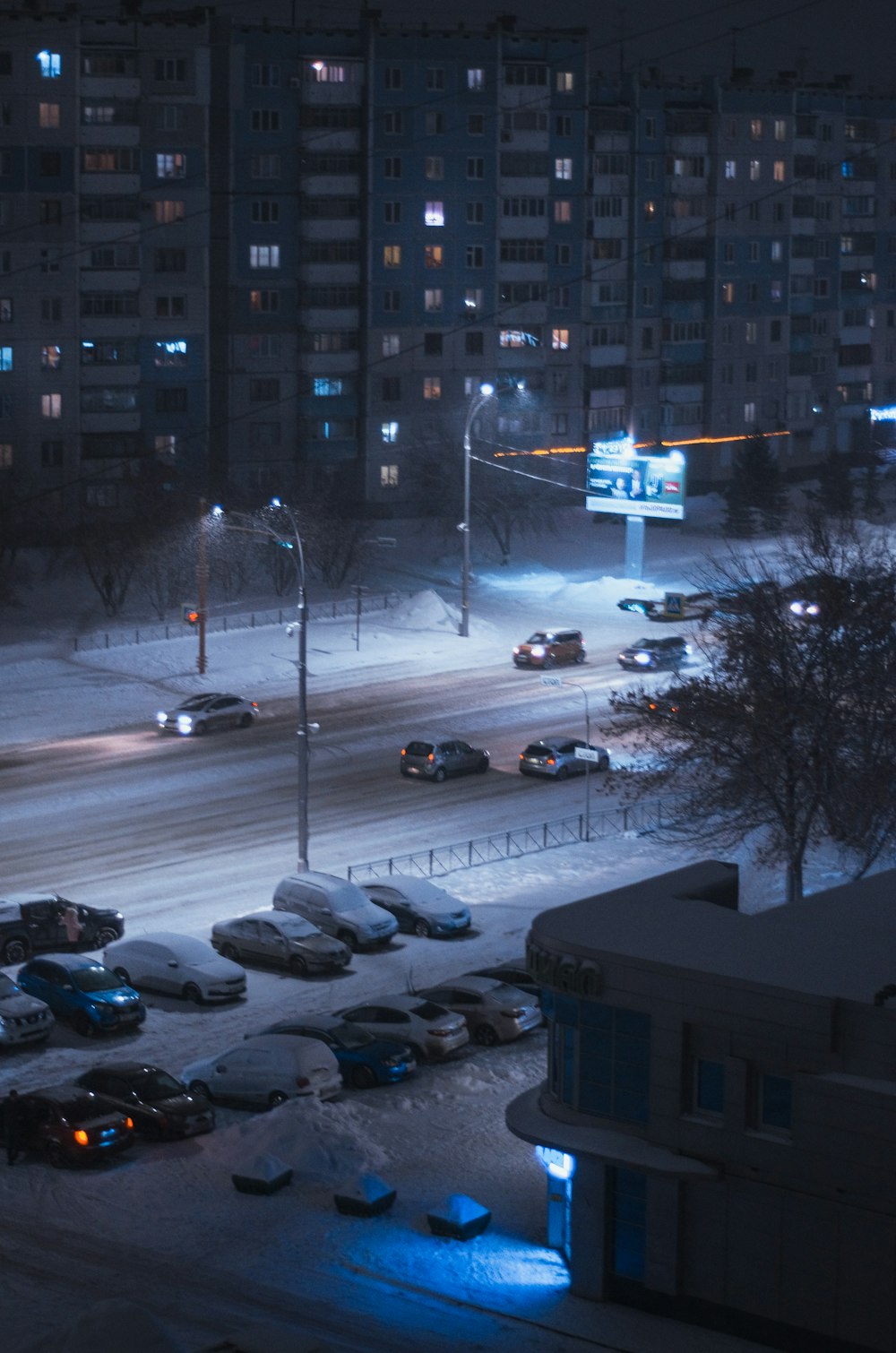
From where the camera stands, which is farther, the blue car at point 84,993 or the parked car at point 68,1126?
the blue car at point 84,993

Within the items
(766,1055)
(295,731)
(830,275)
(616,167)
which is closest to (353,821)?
(295,731)

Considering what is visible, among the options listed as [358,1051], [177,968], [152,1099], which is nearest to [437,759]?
[177,968]

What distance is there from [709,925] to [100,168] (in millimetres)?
51305

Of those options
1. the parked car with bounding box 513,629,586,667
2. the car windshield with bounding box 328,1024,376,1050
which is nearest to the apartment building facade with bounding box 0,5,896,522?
the parked car with bounding box 513,629,586,667

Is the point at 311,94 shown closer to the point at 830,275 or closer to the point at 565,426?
the point at 565,426

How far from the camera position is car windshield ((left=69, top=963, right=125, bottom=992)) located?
25672mm

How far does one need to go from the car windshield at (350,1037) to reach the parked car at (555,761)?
49.9ft

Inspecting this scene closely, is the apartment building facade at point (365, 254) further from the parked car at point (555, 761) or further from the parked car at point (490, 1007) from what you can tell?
the parked car at point (490, 1007)

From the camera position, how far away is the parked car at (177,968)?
26500 millimetres

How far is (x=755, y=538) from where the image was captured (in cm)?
6638


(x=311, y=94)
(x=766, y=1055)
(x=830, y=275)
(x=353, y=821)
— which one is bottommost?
(x=353, y=821)

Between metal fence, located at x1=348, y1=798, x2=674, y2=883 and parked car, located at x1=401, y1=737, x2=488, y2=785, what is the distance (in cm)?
353

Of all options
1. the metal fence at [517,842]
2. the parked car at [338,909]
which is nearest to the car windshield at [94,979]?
the parked car at [338,909]

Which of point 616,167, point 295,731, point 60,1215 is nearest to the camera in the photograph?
point 60,1215
